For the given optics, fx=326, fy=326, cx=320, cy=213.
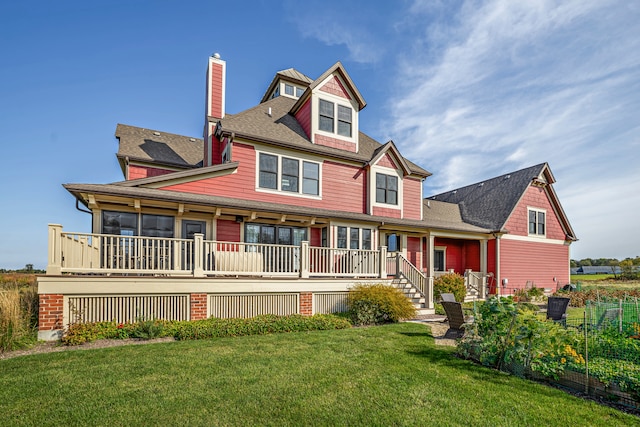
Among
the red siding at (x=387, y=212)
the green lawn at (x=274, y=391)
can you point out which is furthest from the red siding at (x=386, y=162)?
the green lawn at (x=274, y=391)

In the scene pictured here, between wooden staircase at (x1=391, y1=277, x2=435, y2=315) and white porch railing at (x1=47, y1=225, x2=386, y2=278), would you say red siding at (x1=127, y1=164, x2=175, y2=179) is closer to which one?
white porch railing at (x1=47, y1=225, x2=386, y2=278)

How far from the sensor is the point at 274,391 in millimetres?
4754

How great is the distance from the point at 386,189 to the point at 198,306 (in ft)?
33.4

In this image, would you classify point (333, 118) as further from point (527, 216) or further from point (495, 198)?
point (527, 216)

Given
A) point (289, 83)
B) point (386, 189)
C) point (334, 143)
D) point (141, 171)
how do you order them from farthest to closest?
point (289, 83), point (386, 189), point (334, 143), point (141, 171)

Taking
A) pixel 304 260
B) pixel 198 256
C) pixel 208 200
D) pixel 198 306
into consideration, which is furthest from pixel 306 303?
pixel 208 200

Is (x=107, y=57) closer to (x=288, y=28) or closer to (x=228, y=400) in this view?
(x=288, y=28)

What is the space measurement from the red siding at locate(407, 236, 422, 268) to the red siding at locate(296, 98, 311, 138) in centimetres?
745

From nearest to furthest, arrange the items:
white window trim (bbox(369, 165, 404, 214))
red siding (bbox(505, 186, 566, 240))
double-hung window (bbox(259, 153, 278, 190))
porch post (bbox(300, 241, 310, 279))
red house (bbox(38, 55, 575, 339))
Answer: red house (bbox(38, 55, 575, 339)) < porch post (bbox(300, 241, 310, 279)) < double-hung window (bbox(259, 153, 278, 190)) < white window trim (bbox(369, 165, 404, 214)) < red siding (bbox(505, 186, 566, 240))

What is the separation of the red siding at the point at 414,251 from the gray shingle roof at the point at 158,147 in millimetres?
11573

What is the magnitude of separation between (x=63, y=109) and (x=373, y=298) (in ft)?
41.6

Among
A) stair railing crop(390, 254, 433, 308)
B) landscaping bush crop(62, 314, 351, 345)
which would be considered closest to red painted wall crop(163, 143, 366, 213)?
stair railing crop(390, 254, 433, 308)

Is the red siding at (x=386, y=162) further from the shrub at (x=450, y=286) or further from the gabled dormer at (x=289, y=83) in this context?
the gabled dormer at (x=289, y=83)

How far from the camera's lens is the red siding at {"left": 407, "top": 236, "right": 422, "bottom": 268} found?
54.9ft
